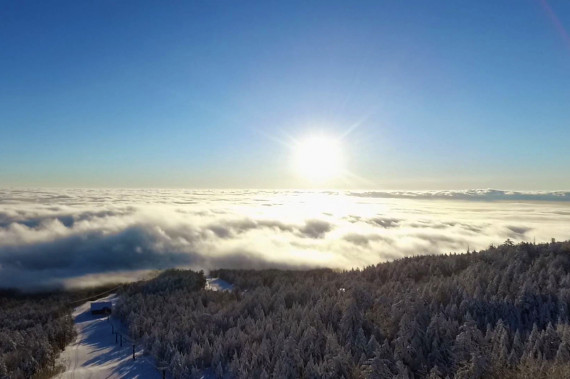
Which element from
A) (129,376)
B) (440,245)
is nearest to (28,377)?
(129,376)

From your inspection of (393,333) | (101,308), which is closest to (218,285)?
(101,308)

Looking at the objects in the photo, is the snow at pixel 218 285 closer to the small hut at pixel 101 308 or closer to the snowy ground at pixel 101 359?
the small hut at pixel 101 308

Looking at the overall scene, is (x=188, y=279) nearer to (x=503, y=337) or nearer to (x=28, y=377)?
(x=28, y=377)

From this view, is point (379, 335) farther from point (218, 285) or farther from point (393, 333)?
point (218, 285)

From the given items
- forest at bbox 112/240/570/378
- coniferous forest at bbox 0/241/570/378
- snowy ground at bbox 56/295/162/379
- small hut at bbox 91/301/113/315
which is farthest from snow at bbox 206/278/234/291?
snowy ground at bbox 56/295/162/379

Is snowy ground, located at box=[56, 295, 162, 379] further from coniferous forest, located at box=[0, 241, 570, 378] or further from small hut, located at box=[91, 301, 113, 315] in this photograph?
small hut, located at box=[91, 301, 113, 315]

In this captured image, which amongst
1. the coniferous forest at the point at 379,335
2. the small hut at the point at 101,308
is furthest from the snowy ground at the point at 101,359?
the small hut at the point at 101,308

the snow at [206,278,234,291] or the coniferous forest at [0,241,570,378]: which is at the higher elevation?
the coniferous forest at [0,241,570,378]
